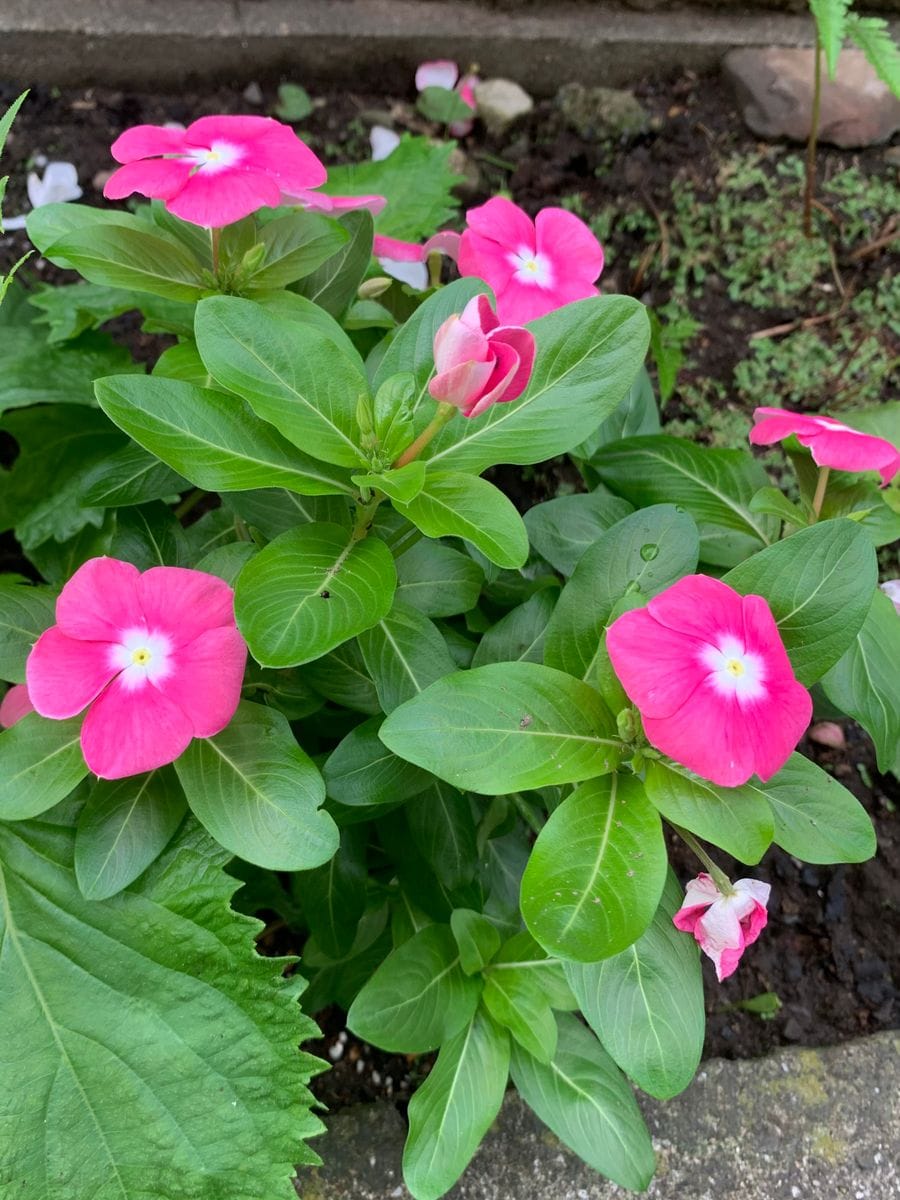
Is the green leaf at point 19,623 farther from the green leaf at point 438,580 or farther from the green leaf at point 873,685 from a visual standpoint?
the green leaf at point 873,685

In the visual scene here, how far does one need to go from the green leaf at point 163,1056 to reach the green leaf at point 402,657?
30 centimetres

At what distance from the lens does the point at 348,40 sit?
255cm

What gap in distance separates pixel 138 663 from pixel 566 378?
0.55 meters

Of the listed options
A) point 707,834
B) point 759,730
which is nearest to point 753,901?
point 707,834

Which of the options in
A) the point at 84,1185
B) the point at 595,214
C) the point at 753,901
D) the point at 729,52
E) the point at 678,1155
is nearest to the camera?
the point at 753,901

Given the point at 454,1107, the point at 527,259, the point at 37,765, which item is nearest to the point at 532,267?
the point at 527,259

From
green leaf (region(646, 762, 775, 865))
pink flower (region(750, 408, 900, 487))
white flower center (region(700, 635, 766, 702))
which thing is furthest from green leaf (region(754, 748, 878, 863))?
pink flower (region(750, 408, 900, 487))

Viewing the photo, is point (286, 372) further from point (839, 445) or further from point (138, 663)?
point (839, 445)

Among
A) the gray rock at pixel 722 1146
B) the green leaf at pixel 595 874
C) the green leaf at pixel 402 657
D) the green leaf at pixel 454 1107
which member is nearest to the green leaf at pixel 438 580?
the green leaf at pixel 402 657

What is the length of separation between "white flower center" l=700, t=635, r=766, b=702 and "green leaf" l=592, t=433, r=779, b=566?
475mm

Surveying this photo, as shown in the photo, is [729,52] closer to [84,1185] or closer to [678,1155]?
[678,1155]

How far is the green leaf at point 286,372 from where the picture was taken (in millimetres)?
1047

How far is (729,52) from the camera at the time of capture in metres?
2.68

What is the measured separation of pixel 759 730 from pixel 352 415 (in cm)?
53
